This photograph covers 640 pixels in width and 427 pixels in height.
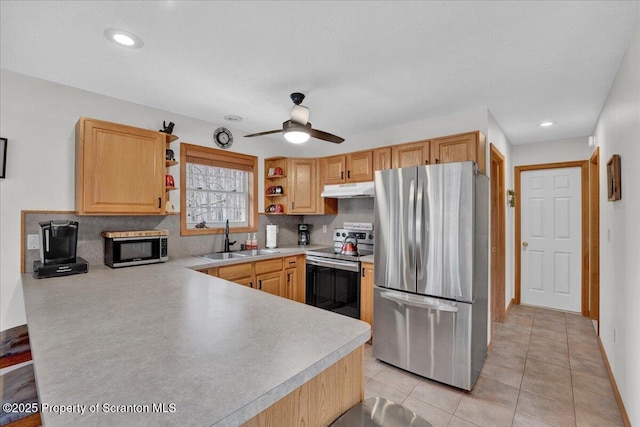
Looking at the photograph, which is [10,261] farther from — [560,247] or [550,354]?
[560,247]

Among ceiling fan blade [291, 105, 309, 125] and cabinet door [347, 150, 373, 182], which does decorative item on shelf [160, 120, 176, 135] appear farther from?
cabinet door [347, 150, 373, 182]

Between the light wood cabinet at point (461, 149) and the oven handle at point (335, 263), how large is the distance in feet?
4.40

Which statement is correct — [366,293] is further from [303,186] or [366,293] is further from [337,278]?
[303,186]

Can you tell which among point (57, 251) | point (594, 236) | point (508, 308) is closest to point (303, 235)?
point (57, 251)

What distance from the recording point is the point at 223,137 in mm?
3502

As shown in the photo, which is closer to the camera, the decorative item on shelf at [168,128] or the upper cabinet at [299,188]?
the decorative item on shelf at [168,128]

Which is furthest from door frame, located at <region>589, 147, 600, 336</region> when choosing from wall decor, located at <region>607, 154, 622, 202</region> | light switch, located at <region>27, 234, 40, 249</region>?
light switch, located at <region>27, 234, 40, 249</region>

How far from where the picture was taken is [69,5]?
4.93ft

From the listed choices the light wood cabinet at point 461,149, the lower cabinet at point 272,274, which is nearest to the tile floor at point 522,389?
the lower cabinet at point 272,274

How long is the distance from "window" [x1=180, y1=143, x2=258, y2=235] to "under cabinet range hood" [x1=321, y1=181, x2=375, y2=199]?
3.24 ft

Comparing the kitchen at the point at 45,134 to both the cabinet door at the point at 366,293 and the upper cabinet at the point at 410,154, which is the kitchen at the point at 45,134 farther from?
the cabinet door at the point at 366,293

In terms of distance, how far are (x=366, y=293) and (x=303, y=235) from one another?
1522 mm

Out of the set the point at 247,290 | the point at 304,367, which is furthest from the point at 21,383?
the point at 304,367

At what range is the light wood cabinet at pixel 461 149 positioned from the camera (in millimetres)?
2714
